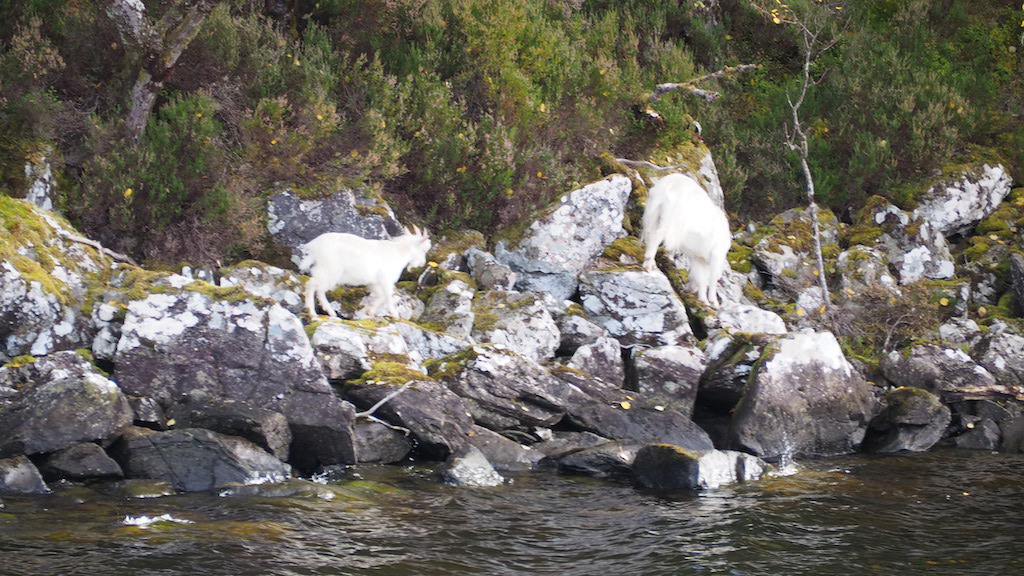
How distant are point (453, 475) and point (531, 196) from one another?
6782 millimetres

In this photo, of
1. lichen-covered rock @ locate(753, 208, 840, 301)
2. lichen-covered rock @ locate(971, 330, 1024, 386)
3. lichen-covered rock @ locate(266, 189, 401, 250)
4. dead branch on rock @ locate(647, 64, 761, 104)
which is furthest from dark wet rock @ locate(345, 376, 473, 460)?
dead branch on rock @ locate(647, 64, 761, 104)

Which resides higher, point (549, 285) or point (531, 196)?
point (531, 196)

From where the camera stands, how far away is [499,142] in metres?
14.3

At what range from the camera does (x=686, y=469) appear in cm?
858

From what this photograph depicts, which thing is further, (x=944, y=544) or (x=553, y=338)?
(x=553, y=338)

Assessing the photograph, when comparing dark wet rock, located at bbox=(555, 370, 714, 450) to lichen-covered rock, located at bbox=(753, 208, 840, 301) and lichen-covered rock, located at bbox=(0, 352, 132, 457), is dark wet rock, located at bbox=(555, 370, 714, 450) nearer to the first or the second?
lichen-covered rock, located at bbox=(0, 352, 132, 457)

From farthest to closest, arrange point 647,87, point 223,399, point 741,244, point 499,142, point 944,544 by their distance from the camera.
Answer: point 647,87 < point 741,244 < point 499,142 < point 223,399 < point 944,544

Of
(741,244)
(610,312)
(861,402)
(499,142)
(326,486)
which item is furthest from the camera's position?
(741,244)

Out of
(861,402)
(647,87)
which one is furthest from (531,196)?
(861,402)

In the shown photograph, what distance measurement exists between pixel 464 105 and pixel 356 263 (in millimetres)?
5434

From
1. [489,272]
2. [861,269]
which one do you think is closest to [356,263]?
[489,272]

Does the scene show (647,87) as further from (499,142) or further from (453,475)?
(453,475)

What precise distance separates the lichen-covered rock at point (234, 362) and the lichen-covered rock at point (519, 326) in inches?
104

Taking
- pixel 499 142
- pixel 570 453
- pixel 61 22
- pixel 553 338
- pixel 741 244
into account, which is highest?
pixel 61 22
